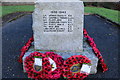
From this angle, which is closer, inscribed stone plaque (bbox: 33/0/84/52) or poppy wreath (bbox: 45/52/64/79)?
poppy wreath (bbox: 45/52/64/79)

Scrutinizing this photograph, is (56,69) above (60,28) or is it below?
below

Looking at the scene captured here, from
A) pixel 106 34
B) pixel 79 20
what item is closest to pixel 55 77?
pixel 79 20

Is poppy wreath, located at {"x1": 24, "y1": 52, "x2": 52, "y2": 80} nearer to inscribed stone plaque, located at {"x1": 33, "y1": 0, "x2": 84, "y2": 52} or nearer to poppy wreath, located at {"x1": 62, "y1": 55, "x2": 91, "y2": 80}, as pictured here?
poppy wreath, located at {"x1": 62, "y1": 55, "x2": 91, "y2": 80}

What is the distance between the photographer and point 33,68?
3.98 meters

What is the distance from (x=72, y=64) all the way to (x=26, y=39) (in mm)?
2928

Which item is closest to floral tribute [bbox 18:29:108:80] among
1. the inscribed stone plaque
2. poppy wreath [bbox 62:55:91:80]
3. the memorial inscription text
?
poppy wreath [bbox 62:55:91:80]

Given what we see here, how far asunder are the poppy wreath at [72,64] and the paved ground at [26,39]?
0.27 m

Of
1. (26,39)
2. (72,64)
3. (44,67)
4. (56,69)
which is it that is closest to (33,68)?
(44,67)

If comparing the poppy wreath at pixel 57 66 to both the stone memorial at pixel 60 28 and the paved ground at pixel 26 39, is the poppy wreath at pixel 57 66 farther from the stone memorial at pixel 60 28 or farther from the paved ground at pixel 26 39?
the paved ground at pixel 26 39

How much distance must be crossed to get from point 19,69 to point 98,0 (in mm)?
12557

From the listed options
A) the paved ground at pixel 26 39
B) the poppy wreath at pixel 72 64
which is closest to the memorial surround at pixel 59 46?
the poppy wreath at pixel 72 64

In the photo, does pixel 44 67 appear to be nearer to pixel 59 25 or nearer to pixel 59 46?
pixel 59 46

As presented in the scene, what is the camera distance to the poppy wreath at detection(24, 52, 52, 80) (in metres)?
3.90

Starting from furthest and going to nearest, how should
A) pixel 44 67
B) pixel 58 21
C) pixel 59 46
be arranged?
pixel 59 46
pixel 58 21
pixel 44 67
